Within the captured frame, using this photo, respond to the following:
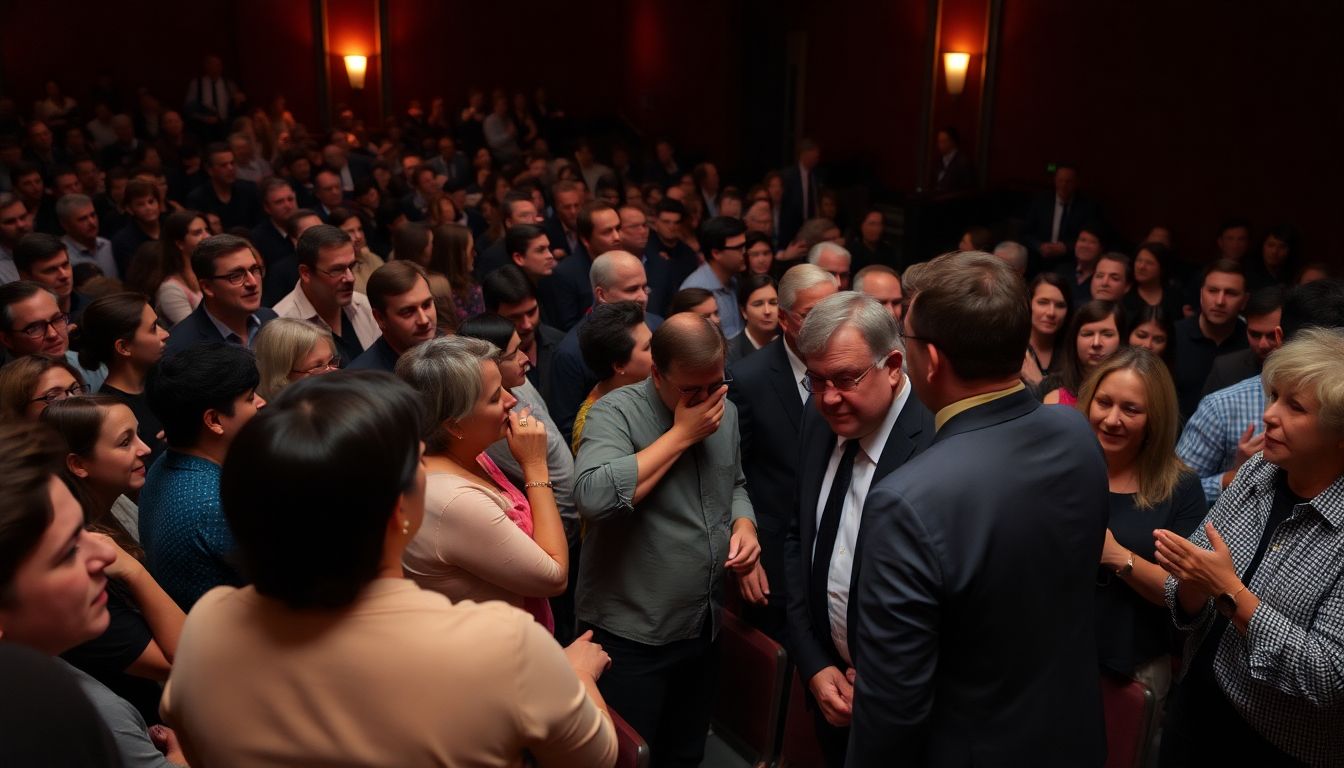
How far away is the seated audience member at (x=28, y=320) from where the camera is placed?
3.73 meters

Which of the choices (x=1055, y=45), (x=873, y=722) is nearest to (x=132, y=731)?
(x=873, y=722)

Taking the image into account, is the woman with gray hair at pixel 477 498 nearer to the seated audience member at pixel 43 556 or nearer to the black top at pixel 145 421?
the seated audience member at pixel 43 556

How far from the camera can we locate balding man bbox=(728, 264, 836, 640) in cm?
334

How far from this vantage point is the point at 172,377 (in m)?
2.54

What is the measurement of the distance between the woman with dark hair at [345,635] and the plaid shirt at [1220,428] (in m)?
2.90

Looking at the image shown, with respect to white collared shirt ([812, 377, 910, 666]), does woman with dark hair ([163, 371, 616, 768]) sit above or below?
above

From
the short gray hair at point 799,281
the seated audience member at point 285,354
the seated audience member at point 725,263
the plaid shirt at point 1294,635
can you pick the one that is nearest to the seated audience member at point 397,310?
the seated audience member at point 285,354

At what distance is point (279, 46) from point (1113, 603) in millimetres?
15006

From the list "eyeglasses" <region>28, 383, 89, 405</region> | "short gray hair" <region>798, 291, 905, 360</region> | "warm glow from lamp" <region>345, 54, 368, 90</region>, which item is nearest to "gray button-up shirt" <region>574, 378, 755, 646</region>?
"short gray hair" <region>798, 291, 905, 360</region>

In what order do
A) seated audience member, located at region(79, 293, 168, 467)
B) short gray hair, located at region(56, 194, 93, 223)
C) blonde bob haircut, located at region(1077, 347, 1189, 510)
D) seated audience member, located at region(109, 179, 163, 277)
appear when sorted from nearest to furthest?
blonde bob haircut, located at region(1077, 347, 1189, 510)
seated audience member, located at region(79, 293, 168, 467)
short gray hair, located at region(56, 194, 93, 223)
seated audience member, located at region(109, 179, 163, 277)

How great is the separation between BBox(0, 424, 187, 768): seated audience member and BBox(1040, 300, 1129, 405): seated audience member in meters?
3.54

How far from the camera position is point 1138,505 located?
9.45ft

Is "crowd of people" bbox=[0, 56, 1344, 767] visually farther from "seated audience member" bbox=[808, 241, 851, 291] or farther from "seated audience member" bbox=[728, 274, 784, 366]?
"seated audience member" bbox=[808, 241, 851, 291]

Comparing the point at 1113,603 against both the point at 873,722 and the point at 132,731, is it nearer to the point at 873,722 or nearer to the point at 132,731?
the point at 873,722
